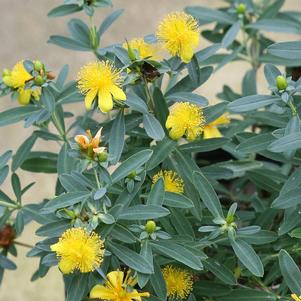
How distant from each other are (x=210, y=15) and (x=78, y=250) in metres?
0.58

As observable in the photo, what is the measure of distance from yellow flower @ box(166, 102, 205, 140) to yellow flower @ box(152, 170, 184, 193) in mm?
49

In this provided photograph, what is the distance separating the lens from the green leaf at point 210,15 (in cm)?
111

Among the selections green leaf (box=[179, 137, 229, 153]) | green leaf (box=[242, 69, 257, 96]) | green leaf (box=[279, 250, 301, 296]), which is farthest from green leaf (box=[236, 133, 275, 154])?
green leaf (box=[242, 69, 257, 96])

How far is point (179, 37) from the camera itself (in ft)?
2.54

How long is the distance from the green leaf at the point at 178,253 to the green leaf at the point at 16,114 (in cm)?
26

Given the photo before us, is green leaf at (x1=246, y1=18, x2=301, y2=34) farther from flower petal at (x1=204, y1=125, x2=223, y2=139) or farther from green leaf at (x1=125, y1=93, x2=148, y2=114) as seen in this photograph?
green leaf at (x1=125, y1=93, x2=148, y2=114)

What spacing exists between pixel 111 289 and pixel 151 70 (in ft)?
0.80

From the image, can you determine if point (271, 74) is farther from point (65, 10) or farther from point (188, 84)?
point (65, 10)

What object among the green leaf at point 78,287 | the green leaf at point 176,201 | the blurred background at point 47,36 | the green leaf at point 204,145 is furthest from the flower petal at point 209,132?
the blurred background at point 47,36

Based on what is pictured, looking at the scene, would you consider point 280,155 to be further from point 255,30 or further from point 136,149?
point 255,30

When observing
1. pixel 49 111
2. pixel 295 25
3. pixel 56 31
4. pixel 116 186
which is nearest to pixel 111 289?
pixel 116 186

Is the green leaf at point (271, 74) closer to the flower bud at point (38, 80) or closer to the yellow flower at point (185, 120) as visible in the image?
the yellow flower at point (185, 120)

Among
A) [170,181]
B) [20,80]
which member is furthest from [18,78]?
[170,181]

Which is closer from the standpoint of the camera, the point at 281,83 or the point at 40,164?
the point at 281,83
